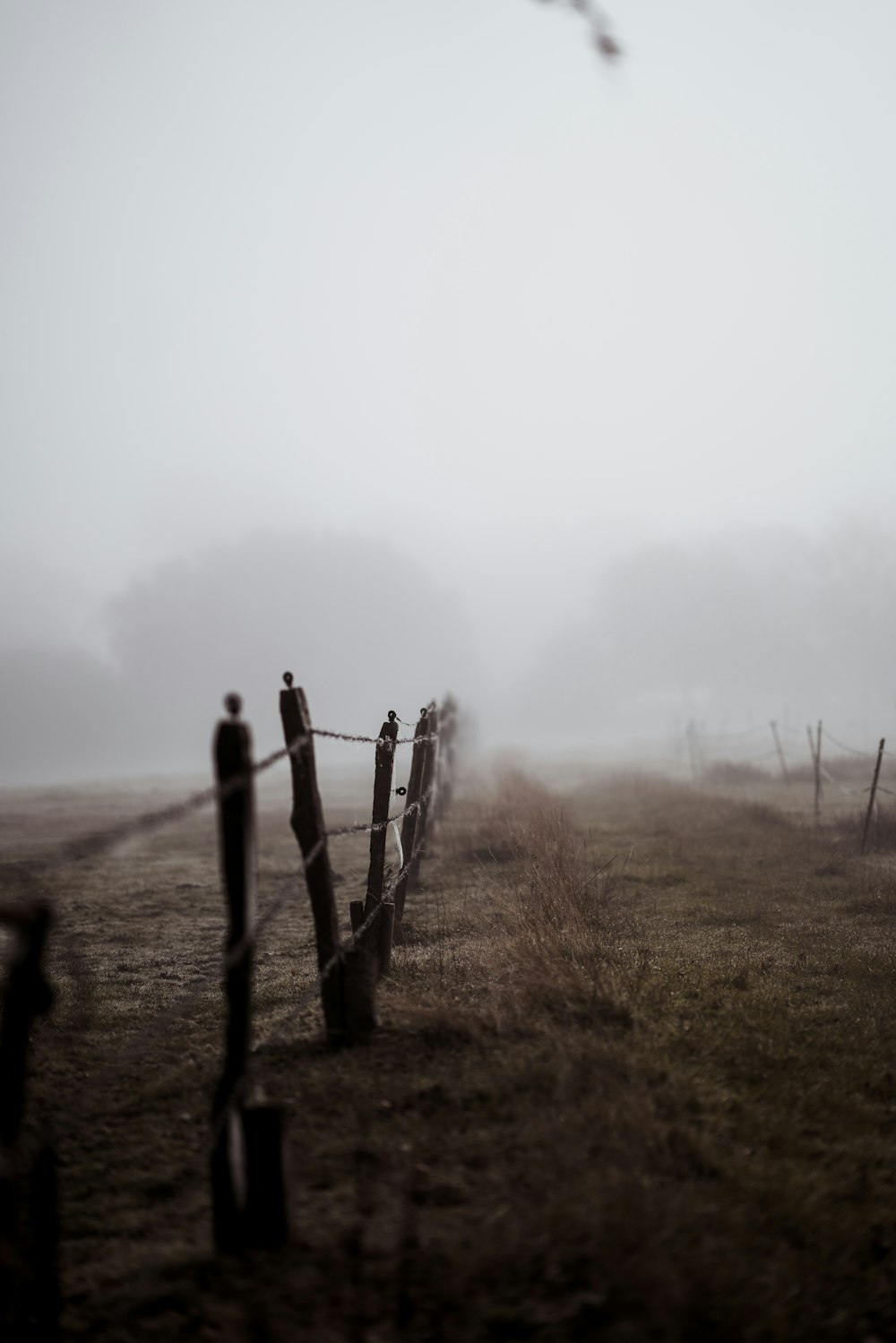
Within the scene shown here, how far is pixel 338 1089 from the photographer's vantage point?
452 centimetres

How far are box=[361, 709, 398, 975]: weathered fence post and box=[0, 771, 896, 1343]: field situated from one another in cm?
28

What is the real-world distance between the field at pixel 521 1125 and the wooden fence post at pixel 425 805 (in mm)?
1410

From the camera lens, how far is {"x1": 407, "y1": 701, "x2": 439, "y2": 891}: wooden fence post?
10125 millimetres

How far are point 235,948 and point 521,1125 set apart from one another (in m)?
1.59

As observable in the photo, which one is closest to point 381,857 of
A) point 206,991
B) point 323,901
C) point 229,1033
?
point 206,991

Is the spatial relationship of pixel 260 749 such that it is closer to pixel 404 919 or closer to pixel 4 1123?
pixel 404 919

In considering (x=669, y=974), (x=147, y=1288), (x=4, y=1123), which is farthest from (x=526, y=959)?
(x=4, y=1123)

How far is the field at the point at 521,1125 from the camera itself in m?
2.90

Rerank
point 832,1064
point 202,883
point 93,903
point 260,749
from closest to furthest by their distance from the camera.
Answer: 1. point 832,1064
2. point 93,903
3. point 202,883
4. point 260,749

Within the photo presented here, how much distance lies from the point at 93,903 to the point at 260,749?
78182 millimetres

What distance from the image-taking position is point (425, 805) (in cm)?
1176

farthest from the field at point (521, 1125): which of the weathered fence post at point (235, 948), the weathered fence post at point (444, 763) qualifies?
the weathered fence post at point (444, 763)

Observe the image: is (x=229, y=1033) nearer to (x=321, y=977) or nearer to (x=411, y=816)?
(x=321, y=977)

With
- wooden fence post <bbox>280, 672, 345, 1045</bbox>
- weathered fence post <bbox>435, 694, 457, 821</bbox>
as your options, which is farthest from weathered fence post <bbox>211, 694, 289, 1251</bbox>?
weathered fence post <bbox>435, 694, 457, 821</bbox>
